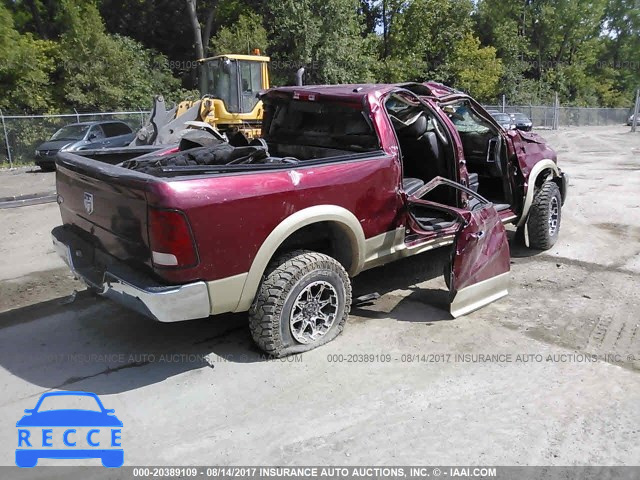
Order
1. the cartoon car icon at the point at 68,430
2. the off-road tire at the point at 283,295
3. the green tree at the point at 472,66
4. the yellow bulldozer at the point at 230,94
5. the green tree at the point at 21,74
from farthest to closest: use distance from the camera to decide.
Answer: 1. the green tree at the point at 472,66
2. the green tree at the point at 21,74
3. the yellow bulldozer at the point at 230,94
4. the off-road tire at the point at 283,295
5. the cartoon car icon at the point at 68,430

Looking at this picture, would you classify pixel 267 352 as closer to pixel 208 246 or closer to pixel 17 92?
pixel 208 246

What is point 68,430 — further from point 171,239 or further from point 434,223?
point 434,223

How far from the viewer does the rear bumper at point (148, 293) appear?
3.45 m

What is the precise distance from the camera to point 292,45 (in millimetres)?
29453

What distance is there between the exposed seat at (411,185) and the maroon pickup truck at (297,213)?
20mm

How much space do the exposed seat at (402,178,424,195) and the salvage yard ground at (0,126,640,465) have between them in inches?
41.8

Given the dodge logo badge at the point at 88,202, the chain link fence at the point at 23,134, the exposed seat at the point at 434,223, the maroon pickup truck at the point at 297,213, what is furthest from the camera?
the chain link fence at the point at 23,134

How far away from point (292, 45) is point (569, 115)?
80.9 feet

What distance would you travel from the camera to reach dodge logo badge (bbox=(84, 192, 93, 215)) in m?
4.09

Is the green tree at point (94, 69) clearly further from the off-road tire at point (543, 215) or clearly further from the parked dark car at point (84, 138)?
the off-road tire at point (543, 215)

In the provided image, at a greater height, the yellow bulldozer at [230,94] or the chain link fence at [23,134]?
the yellow bulldozer at [230,94]

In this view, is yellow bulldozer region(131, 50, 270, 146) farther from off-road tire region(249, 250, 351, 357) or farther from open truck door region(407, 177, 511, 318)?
off-road tire region(249, 250, 351, 357)

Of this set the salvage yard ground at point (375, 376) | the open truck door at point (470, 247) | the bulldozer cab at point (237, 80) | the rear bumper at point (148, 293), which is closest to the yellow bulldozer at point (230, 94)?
the bulldozer cab at point (237, 80)

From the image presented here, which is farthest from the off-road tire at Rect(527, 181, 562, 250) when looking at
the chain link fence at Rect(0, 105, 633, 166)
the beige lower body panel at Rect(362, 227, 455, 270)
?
the chain link fence at Rect(0, 105, 633, 166)
